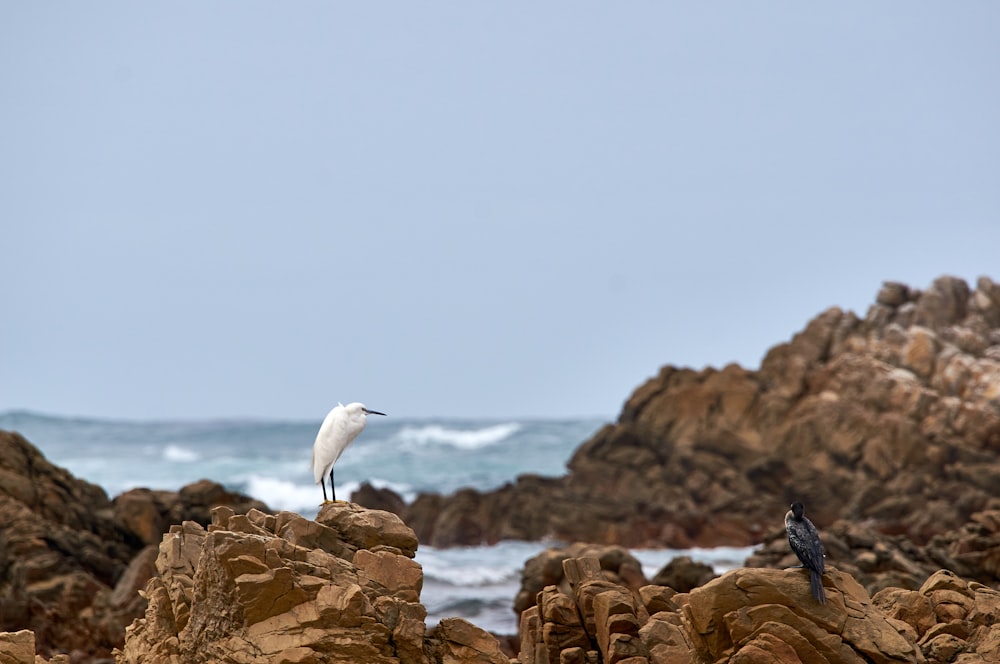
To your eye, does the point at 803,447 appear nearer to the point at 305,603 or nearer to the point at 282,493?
the point at 282,493

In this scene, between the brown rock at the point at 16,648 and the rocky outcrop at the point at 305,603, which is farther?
the brown rock at the point at 16,648

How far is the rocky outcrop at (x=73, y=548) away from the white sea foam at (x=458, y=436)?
7240 centimetres

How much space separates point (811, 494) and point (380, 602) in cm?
3262

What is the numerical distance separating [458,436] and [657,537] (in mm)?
71270

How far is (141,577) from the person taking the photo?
69.2 feet

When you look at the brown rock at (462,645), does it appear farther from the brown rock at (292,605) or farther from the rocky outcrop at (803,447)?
the rocky outcrop at (803,447)

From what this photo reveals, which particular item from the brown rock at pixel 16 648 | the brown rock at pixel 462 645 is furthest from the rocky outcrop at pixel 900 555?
the brown rock at pixel 16 648

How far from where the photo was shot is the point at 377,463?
83.1 m

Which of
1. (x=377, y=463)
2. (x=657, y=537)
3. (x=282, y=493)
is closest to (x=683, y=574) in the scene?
(x=657, y=537)

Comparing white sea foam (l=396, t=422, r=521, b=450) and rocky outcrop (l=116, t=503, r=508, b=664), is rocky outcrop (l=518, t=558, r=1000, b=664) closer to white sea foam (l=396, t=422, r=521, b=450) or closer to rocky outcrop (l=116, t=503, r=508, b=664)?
rocky outcrop (l=116, t=503, r=508, b=664)

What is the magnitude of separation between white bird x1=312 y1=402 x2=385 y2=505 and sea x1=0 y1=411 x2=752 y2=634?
38.0 feet

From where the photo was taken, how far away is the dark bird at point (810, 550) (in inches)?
428

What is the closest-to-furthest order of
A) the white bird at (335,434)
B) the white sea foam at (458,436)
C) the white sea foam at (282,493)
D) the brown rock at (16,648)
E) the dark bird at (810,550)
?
the dark bird at (810,550) → the brown rock at (16,648) → the white bird at (335,434) → the white sea foam at (282,493) → the white sea foam at (458,436)

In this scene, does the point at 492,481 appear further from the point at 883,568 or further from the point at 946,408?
the point at 883,568
